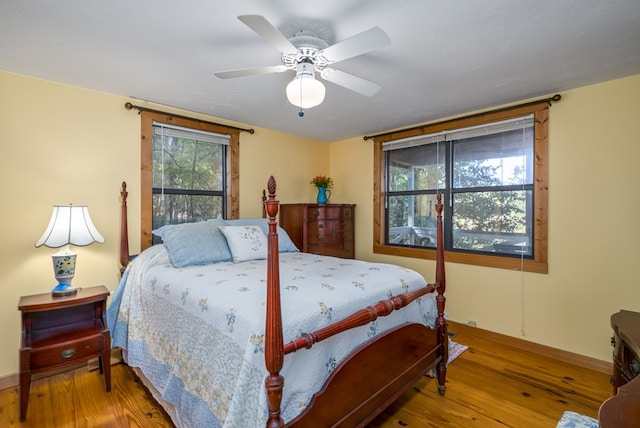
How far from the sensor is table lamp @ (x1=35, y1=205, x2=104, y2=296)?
6.98 ft

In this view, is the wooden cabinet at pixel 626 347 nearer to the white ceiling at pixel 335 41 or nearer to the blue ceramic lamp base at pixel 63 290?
the white ceiling at pixel 335 41

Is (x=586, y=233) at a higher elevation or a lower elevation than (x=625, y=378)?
higher

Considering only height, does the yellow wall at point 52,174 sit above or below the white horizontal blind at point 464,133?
below

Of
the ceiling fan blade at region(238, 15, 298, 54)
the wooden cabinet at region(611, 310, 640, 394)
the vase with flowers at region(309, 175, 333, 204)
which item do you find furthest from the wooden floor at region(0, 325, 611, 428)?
the vase with flowers at region(309, 175, 333, 204)

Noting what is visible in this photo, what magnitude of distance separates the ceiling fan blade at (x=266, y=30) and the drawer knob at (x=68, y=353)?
233 centimetres

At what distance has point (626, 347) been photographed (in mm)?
1622

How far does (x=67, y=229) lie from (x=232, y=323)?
1.66 m

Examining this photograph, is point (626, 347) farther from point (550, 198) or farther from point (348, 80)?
point (348, 80)

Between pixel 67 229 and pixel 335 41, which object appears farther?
pixel 67 229

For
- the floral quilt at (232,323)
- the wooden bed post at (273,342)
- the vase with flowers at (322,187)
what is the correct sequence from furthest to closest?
1. the vase with flowers at (322,187)
2. the floral quilt at (232,323)
3. the wooden bed post at (273,342)

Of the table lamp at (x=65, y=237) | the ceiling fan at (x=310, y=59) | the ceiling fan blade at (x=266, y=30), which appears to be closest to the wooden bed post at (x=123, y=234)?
the table lamp at (x=65, y=237)

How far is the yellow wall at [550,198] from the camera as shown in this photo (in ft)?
7.45

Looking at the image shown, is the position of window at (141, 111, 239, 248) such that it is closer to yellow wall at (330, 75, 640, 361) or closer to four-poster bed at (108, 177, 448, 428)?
four-poster bed at (108, 177, 448, 428)

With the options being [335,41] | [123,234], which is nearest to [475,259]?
[335,41]
